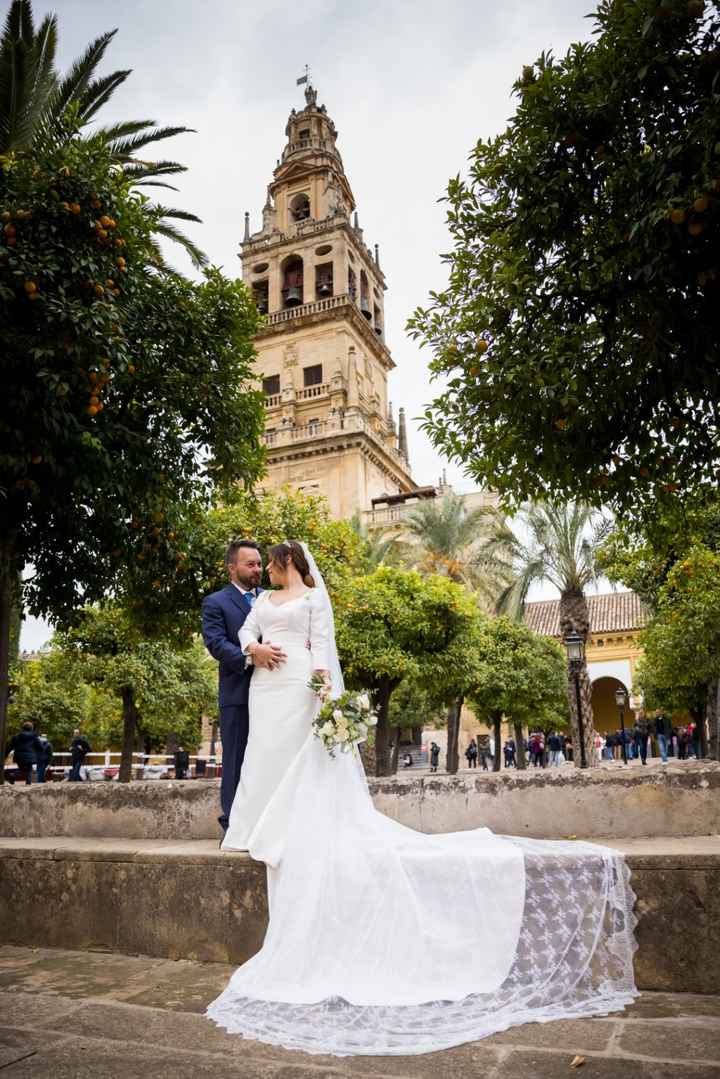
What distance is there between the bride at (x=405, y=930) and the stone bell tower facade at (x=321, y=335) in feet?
119

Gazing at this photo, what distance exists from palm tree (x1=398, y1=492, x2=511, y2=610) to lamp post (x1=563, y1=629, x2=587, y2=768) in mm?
8791

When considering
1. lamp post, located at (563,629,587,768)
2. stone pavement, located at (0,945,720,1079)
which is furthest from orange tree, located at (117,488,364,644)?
lamp post, located at (563,629,587,768)

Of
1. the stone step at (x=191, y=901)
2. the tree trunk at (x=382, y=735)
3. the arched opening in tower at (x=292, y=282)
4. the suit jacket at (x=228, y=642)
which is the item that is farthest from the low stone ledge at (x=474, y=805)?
the arched opening in tower at (x=292, y=282)

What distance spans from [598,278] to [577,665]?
17.5 m

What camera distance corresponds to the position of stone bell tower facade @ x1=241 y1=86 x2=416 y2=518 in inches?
1679

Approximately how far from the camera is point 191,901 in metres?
4.04

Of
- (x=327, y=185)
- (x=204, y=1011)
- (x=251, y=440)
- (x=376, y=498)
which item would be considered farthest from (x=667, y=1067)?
(x=327, y=185)

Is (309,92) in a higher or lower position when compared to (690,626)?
higher

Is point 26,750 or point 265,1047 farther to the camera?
point 26,750

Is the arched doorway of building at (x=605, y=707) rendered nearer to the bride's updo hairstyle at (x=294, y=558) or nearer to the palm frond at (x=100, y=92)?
the palm frond at (x=100, y=92)

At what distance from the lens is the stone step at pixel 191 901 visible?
3318 millimetres

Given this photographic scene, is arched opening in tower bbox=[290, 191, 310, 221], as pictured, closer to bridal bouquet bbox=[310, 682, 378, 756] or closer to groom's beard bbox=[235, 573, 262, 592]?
groom's beard bbox=[235, 573, 262, 592]

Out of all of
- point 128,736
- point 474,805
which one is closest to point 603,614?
point 128,736

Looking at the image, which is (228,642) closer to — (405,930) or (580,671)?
(405,930)
